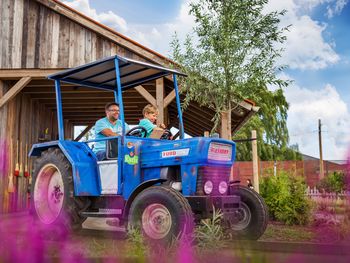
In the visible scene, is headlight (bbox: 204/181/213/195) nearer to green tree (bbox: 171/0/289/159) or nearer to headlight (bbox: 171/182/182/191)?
headlight (bbox: 171/182/182/191)

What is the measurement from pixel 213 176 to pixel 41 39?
778 centimetres

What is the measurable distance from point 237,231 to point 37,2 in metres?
8.33

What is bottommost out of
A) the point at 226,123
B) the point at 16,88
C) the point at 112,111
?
the point at 112,111

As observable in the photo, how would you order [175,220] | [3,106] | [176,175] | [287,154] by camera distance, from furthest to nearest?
[287,154]
[3,106]
[176,175]
[175,220]

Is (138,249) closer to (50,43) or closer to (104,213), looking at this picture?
(104,213)

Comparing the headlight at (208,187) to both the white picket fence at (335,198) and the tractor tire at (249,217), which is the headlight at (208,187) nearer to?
the tractor tire at (249,217)

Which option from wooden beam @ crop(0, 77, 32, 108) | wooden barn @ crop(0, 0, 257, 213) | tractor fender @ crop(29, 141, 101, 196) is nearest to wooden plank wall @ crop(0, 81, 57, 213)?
wooden barn @ crop(0, 0, 257, 213)

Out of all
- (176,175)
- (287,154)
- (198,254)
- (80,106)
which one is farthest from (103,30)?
(287,154)

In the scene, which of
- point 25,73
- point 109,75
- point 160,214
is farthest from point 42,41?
point 160,214

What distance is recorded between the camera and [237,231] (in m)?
5.26

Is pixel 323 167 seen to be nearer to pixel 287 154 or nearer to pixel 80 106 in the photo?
pixel 287 154

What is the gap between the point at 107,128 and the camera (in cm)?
539

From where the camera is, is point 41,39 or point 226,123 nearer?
point 226,123

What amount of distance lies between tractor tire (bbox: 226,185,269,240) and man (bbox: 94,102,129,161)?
1545 mm
